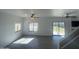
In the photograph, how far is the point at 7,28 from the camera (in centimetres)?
179

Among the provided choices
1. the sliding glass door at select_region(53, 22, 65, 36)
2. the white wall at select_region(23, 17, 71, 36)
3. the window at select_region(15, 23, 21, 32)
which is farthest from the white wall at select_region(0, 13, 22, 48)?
the sliding glass door at select_region(53, 22, 65, 36)

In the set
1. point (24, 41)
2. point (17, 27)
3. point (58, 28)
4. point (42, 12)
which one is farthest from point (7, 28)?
point (58, 28)

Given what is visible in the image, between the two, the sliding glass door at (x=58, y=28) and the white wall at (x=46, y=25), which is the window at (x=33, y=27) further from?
the sliding glass door at (x=58, y=28)

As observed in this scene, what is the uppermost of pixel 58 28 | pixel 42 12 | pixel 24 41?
pixel 42 12

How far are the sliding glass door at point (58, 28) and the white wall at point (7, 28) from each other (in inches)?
19.5

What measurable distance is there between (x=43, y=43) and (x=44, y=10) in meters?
0.45

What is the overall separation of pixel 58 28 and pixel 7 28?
0.70 meters

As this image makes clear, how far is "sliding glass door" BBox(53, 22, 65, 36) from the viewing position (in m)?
1.79

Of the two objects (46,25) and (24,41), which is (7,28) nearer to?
(24,41)

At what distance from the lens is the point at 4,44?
1802 mm

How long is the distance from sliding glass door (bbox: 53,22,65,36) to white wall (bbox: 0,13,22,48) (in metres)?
0.49
